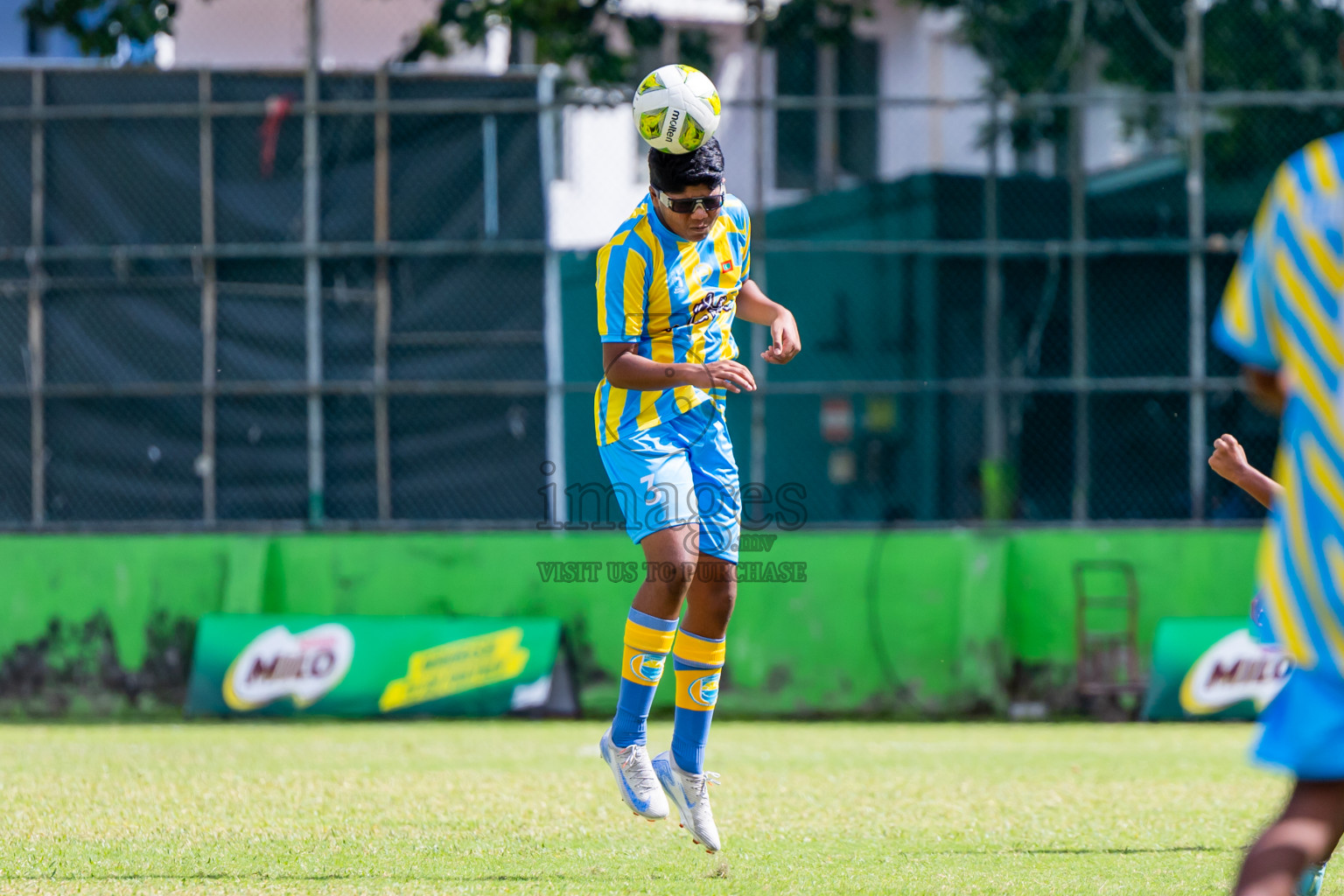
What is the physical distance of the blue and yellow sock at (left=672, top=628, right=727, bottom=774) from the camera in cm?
523

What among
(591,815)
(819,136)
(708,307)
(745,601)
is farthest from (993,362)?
(819,136)

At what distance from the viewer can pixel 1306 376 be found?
2.68 metres

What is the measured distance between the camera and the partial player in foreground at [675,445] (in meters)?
5.13

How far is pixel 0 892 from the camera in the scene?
446 centimetres

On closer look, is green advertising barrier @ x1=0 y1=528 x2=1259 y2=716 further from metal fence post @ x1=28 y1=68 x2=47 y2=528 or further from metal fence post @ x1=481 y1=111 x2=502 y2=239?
metal fence post @ x1=481 y1=111 x2=502 y2=239

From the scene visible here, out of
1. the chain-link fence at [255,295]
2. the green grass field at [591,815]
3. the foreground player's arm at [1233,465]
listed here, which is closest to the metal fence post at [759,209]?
the chain-link fence at [255,295]

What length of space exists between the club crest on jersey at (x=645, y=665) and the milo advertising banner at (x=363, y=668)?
5.40 meters

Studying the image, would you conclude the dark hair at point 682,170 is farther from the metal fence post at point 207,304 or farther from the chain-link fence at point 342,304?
the metal fence post at point 207,304

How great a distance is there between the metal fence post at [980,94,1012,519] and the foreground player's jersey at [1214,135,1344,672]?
867cm

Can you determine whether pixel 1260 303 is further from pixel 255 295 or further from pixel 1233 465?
pixel 255 295

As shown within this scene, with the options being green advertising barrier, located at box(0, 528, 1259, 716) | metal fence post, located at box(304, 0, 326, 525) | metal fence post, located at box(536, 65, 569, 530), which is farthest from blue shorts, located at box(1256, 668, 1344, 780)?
metal fence post, located at box(304, 0, 326, 525)

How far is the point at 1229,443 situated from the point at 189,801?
4.40 meters

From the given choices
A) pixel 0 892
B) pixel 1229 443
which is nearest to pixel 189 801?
pixel 0 892

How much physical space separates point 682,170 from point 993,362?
726 centimetres
